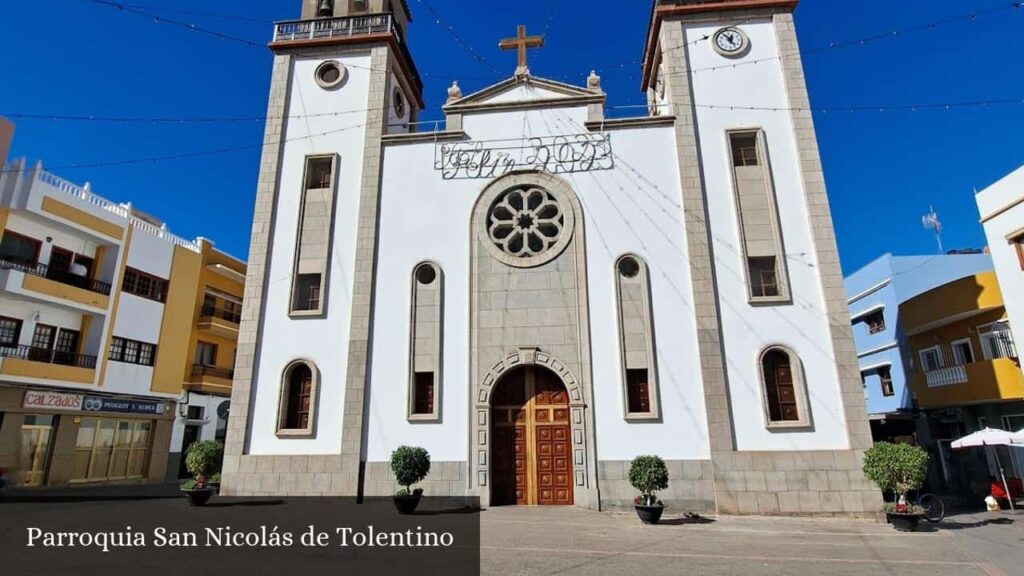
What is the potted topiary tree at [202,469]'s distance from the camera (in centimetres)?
1451

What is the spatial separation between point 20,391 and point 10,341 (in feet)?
6.28

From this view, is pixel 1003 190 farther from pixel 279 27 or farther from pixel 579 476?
pixel 279 27

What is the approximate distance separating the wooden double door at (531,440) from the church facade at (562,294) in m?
0.06

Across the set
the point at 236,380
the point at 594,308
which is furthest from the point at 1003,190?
the point at 236,380

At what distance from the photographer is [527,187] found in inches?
688

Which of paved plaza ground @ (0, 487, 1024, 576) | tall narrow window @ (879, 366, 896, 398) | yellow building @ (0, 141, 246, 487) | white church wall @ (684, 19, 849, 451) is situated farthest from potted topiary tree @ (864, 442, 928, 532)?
yellow building @ (0, 141, 246, 487)

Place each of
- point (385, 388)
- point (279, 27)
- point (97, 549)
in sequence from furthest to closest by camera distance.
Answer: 1. point (279, 27)
2. point (385, 388)
3. point (97, 549)

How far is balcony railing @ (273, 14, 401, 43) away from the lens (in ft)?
64.3

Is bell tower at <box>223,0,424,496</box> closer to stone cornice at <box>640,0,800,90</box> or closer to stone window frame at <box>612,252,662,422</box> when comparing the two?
stone window frame at <box>612,252,662,422</box>

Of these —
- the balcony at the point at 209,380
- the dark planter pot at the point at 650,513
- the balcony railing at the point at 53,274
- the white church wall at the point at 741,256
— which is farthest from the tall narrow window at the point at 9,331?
the white church wall at the point at 741,256

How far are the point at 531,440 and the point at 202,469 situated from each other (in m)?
8.77

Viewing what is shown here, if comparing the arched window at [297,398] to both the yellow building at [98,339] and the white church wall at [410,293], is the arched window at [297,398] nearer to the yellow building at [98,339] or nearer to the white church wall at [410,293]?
the white church wall at [410,293]

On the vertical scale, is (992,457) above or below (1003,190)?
below

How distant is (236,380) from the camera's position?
639 inches
